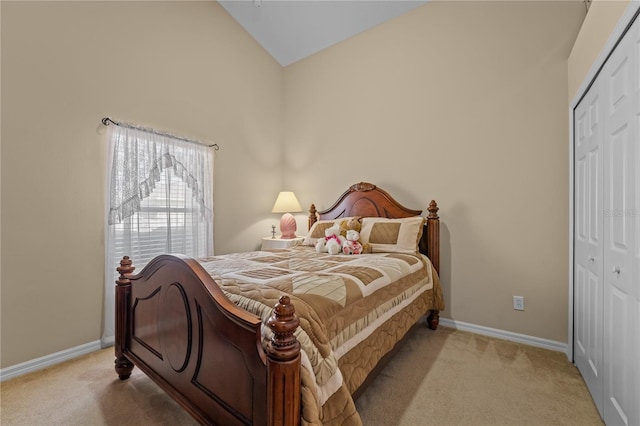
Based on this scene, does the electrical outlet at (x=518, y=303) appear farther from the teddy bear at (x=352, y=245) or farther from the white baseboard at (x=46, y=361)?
the white baseboard at (x=46, y=361)

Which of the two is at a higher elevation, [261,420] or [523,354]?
[261,420]

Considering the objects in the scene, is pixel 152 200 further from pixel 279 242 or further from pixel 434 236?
pixel 434 236

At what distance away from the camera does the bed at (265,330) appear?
983mm

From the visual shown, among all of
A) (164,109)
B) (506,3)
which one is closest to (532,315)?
(506,3)

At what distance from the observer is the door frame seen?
1.24 metres

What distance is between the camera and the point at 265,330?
113 cm

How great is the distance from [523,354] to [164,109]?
3767 mm

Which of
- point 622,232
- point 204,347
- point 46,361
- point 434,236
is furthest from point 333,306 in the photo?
point 46,361

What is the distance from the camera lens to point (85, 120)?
2330 mm

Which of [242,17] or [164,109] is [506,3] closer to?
[242,17]

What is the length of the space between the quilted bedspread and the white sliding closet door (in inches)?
40.4

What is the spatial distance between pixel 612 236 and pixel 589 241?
0.42 meters

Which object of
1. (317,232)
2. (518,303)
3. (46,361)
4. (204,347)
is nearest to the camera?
(204,347)

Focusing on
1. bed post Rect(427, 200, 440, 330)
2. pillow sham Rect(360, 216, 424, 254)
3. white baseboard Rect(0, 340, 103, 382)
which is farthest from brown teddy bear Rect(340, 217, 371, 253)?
white baseboard Rect(0, 340, 103, 382)
